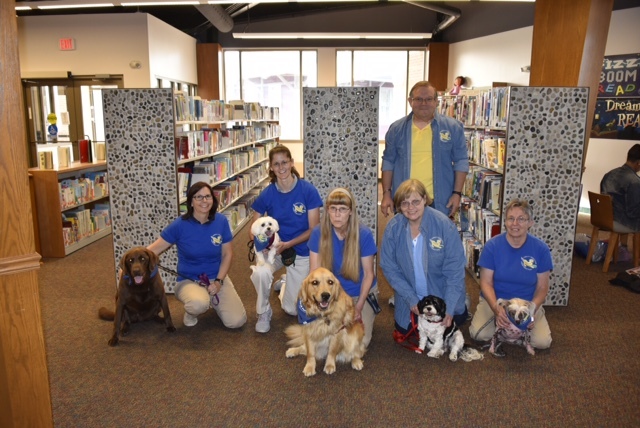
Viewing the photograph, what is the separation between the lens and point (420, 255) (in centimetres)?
371

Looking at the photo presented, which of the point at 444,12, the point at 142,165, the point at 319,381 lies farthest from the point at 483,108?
the point at 444,12

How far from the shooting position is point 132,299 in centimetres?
386

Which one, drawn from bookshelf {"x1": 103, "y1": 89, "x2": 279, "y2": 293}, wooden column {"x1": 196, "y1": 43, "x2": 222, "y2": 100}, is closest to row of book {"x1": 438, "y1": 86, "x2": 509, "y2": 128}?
bookshelf {"x1": 103, "y1": 89, "x2": 279, "y2": 293}

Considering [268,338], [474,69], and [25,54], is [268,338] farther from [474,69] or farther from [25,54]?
[474,69]

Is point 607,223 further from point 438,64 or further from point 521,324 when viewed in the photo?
point 438,64

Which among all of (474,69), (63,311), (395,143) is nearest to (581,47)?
(395,143)

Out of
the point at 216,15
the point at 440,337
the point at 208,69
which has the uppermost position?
the point at 216,15

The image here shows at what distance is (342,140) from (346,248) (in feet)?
4.56

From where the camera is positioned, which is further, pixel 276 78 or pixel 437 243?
pixel 276 78

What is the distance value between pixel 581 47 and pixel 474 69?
682cm

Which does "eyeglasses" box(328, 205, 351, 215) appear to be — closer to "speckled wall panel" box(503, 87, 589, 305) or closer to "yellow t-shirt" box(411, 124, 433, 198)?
"yellow t-shirt" box(411, 124, 433, 198)

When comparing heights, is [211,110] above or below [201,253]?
above

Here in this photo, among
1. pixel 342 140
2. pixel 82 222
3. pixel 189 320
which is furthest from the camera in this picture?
pixel 82 222

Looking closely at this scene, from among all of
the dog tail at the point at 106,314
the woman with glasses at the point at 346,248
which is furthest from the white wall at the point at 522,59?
the dog tail at the point at 106,314
